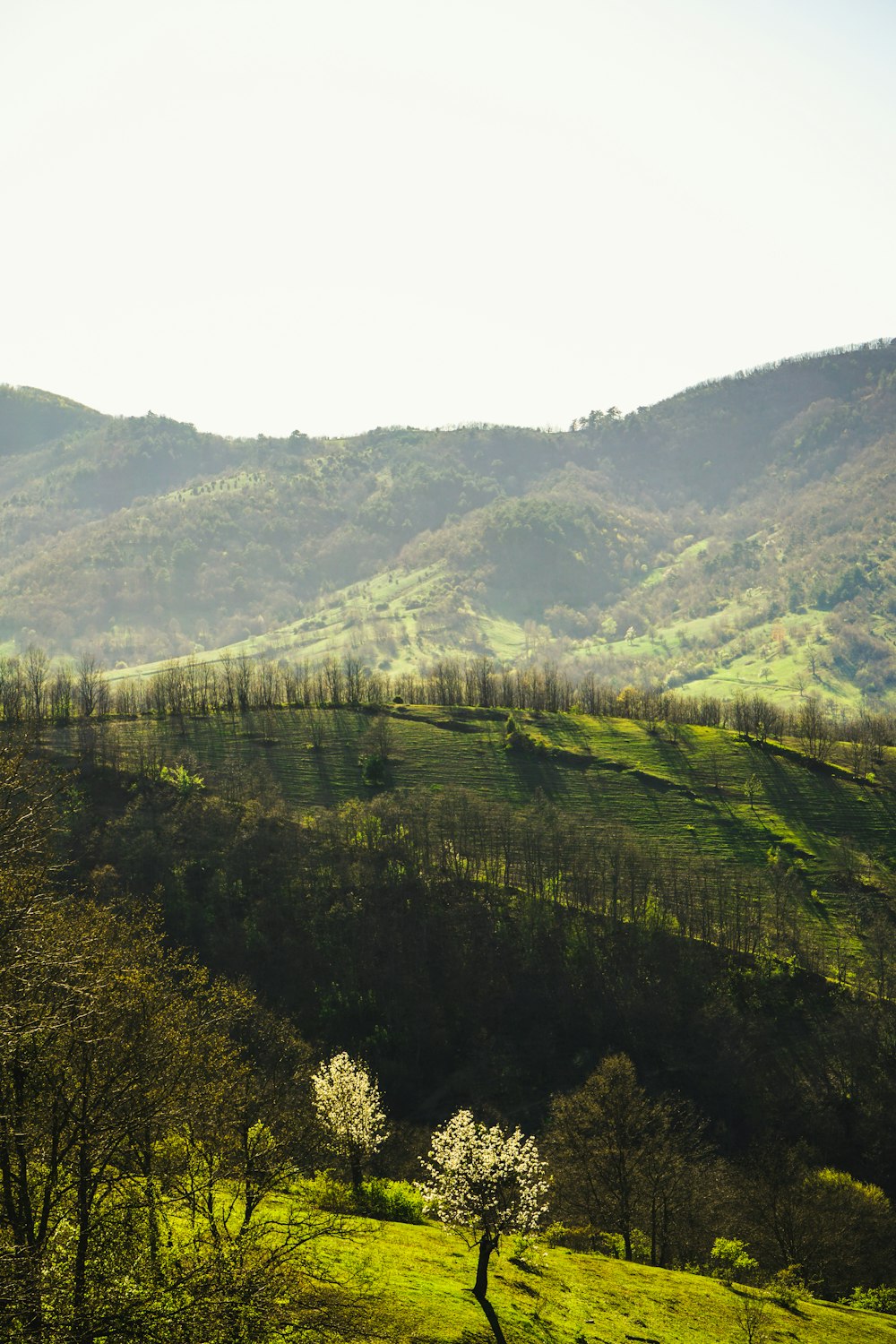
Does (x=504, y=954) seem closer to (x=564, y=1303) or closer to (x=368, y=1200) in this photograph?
(x=368, y=1200)

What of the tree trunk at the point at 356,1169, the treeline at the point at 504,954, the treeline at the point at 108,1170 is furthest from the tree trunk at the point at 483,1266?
the treeline at the point at 504,954

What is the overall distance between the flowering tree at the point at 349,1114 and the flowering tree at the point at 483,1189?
18390 mm

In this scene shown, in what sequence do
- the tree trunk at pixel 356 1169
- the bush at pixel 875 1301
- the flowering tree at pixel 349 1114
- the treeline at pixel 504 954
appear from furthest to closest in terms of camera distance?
the treeline at pixel 504 954
the bush at pixel 875 1301
the flowering tree at pixel 349 1114
the tree trunk at pixel 356 1169

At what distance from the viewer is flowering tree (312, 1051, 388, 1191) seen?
72.7 meters

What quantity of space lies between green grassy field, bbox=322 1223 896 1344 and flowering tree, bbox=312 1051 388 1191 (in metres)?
7.83

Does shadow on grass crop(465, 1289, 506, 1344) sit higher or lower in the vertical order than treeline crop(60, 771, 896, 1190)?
higher

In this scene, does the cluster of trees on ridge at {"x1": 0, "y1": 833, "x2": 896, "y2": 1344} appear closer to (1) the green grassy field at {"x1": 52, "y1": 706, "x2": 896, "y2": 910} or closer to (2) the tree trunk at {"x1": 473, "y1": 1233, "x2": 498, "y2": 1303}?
(2) the tree trunk at {"x1": 473, "y1": 1233, "x2": 498, "y2": 1303}

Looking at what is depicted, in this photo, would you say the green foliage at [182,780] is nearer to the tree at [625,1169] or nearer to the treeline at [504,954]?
the treeline at [504,954]

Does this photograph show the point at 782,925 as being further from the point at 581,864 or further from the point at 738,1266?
the point at 738,1266

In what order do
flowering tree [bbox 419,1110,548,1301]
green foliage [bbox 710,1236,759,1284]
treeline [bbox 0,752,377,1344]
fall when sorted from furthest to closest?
green foliage [bbox 710,1236,759,1284], flowering tree [bbox 419,1110,548,1301], treeline [bbox 0,752,377,1344]

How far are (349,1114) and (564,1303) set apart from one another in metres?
25.0

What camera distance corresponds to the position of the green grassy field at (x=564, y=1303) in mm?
46969

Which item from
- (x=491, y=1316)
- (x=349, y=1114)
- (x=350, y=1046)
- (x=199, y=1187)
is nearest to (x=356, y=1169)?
(x=349, y=1114)

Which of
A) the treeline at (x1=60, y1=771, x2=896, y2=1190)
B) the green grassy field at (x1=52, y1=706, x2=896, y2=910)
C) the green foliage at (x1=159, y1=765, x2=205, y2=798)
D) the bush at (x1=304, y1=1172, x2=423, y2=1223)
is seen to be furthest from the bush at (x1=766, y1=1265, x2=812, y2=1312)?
the green foliage at (x1=159, y1=765, x2=205, y2=798)
